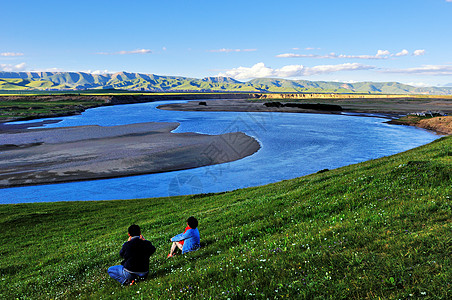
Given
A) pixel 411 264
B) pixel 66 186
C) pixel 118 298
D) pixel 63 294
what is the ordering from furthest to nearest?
pixel 66 186, pixel 63 294, pixel 118 298, pixel 411 264

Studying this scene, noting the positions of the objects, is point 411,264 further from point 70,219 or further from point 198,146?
point 198,146

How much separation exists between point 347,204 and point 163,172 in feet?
124

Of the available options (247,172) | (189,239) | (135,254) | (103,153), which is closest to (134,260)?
(135,254)

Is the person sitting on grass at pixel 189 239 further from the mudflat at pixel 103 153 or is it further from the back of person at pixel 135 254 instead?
the mudflat at pixel 103 153

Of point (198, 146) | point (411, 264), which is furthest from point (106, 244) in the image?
point (198, 146)

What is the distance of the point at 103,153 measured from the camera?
197 ft

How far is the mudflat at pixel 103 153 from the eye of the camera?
155ft

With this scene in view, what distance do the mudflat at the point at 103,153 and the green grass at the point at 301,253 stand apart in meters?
27.2

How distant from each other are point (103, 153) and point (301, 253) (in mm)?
58816

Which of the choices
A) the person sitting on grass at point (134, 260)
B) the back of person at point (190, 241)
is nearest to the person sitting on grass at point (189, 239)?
the back of person at point (190, 241)

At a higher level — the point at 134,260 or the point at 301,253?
the point at 301,253

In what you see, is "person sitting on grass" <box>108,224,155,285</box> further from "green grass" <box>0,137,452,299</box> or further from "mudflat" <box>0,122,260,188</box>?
"mudflat" <box>0,122,260,188</box>

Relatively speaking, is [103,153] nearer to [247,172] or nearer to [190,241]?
[247,172]

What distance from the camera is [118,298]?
30.1ft
